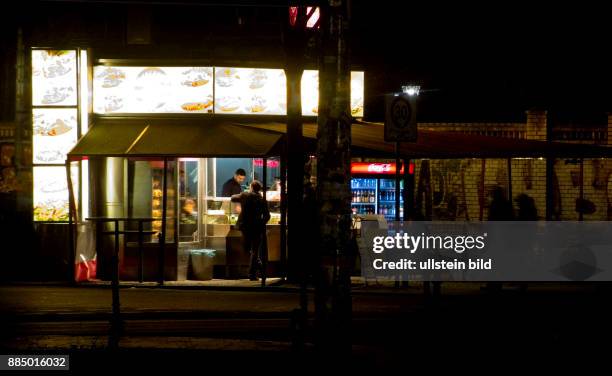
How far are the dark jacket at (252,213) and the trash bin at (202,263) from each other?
1058mm

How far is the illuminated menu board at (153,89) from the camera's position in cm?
1722

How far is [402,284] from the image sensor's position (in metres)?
16.4

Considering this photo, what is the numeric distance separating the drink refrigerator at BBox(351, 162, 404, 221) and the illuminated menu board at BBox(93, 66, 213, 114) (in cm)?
620

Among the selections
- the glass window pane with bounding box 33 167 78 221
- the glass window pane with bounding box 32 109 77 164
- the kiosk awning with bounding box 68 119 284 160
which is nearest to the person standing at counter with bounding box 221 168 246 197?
the kiosk awning with bounding box 68 119 284 160

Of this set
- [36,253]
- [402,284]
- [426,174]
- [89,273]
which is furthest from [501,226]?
[36,253]

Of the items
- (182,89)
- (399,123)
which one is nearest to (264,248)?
(182,89)

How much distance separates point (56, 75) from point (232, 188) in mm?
4260

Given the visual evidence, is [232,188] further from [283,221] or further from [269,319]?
[269,319]

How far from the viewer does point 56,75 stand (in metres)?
16.7

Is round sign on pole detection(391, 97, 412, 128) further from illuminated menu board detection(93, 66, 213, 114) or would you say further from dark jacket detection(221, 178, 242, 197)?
illuminated menu board detection(93, 66, 213, 114)

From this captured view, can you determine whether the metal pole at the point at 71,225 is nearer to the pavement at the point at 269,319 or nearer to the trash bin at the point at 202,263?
the pavement at the point at 269,319

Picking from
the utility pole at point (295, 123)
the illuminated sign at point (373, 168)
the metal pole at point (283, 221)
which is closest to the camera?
the utility pole at point (295, 123)

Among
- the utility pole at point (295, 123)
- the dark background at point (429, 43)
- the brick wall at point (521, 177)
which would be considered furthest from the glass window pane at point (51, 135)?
the brick wall at point (521, 177)

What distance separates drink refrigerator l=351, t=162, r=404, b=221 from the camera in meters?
22.3
